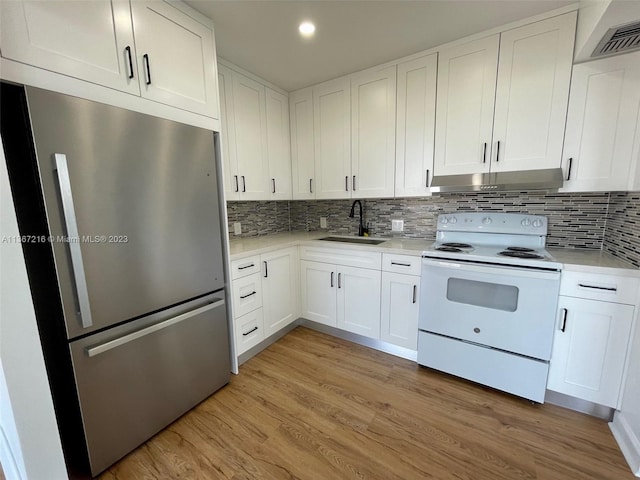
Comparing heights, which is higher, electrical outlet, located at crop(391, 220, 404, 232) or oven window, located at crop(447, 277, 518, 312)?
electrical outlet, located at crop(391, 220, 404, 232)

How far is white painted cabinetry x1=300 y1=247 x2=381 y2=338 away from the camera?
2.29 metres

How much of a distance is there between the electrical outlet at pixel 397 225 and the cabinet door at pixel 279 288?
3.34 feet

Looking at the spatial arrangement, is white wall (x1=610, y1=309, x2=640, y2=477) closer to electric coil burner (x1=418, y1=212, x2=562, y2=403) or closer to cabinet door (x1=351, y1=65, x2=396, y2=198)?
electric coil burner (x1=418, y1=212, x2=562, y2=403)

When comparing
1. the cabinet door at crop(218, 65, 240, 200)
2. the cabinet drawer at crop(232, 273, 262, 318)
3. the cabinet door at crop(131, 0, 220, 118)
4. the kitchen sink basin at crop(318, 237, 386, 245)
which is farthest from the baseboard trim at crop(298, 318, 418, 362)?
the cabinet door at crop(131, 0, 220, 118)

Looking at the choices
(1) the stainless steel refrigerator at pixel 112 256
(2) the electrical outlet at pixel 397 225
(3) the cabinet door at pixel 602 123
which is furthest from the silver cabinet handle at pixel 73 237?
(3) the cabinet door at pixel 602 123

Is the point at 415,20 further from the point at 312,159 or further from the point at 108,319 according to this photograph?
the point at 108,319

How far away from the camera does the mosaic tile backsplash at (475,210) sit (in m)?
1.71

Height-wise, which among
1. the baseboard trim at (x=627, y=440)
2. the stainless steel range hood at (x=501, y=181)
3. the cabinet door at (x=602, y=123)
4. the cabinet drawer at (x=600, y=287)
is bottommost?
the baseboard trim at (x=627, y=440)

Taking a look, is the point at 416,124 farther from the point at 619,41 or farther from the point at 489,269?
the point at 489,269

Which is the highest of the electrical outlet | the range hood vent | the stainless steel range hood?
the range hood vent

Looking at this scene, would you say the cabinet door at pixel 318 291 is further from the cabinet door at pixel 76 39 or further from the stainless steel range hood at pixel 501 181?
the cabinet door at pixel 76 39

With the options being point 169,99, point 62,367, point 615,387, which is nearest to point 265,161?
point 169,99

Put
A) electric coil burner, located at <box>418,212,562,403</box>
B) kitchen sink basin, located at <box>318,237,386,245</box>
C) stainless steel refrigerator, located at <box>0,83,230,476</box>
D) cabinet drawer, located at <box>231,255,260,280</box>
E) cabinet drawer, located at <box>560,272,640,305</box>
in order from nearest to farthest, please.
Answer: stainless steel refrigerator, located at <box>0,83,230,476</box> → cabinet drawer, located at <box>560,272,640,305</box> → electric coil burner, located at <box>418,212,562,403</box> → cabinet drawer, located at <box>231,255,260,280</box> → kitchen sink basin, located at <box>318,237,386,245</box>

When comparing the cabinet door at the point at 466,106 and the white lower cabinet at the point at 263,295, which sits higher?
the cabinet door at the point at 466,106
